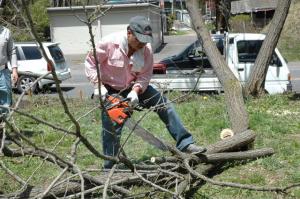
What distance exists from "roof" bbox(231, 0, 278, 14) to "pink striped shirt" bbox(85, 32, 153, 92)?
109 ft

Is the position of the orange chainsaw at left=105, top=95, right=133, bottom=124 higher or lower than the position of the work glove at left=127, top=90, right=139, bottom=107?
lower

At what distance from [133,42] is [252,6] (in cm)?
3442

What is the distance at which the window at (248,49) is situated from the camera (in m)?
13.1

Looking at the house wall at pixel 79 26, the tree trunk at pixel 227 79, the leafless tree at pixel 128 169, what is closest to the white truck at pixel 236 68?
the tree trunk at pixel 227 79

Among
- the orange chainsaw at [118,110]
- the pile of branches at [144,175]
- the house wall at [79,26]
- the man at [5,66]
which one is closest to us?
the pile of branches at [144,175]

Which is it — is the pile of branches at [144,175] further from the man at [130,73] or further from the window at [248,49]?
the window at [248,49]

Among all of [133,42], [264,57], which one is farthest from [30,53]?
[133,42]

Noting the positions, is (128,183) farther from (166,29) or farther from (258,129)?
(166,29)

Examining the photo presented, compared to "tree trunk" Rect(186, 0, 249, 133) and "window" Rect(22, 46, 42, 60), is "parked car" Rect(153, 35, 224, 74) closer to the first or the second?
"tree trunk" Rect(186, 0, 249, 133)

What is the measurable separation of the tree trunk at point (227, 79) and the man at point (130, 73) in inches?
38.4

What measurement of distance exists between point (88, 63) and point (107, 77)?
23 cm

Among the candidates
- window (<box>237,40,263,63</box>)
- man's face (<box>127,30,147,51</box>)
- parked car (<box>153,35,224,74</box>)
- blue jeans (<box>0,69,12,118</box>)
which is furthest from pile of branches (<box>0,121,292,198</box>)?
parked car (<box>153,35,224,74</box>)

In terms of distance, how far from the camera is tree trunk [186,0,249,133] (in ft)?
21.0

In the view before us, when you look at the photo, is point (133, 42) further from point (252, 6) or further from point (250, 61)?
point (252, 6)
